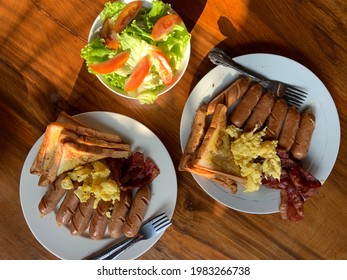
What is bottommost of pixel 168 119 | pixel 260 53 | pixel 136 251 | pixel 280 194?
pixel 136 251

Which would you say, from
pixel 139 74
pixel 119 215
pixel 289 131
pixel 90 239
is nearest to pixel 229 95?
pixel 289 131

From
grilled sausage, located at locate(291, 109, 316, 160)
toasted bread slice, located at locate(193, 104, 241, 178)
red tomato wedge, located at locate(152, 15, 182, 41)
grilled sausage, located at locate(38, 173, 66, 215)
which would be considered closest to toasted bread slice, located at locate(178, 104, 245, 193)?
toasted bread slice, located at locate(193, 104, 241, 178)

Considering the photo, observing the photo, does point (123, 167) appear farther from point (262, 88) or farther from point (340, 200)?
point (340, 200)

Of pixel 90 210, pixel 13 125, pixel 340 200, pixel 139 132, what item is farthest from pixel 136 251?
pixel 340 200

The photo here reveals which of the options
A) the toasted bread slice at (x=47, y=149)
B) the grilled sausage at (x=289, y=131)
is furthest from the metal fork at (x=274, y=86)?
the toasted bread slice at (x=47, y=149)

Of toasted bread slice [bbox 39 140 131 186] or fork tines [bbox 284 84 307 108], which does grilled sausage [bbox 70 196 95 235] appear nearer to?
toasted bread slice [bbox 39 140 131 186]

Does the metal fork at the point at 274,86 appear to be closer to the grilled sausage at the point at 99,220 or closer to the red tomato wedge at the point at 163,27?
the red tomato wedge at the point at 163,27
